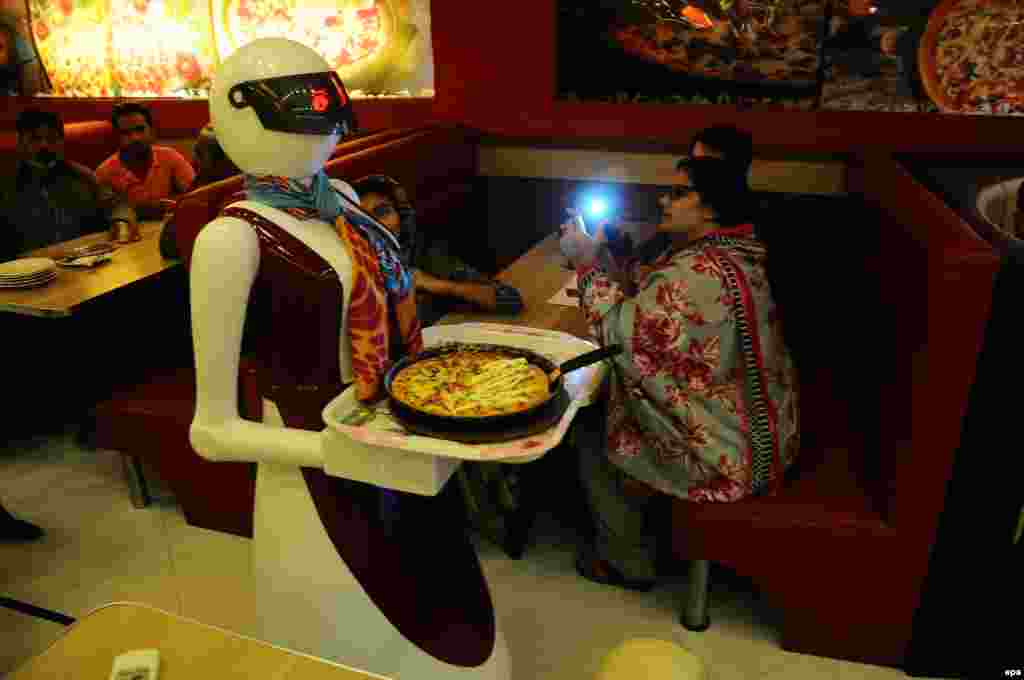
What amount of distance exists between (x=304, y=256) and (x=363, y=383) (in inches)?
9.1

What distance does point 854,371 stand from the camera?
2.91 meters

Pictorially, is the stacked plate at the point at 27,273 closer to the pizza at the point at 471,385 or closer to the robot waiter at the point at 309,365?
the robot waiter at the point at 309,365

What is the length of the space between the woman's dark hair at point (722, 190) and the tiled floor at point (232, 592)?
119 centimetres

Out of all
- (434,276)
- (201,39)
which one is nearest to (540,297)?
(434,276)

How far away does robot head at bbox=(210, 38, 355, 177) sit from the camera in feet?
4.07

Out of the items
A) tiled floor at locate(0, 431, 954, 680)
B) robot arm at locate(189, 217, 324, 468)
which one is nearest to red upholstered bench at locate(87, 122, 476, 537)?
tiled floor at locate(0, 431, 954, 680)

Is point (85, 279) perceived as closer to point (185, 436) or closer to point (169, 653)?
point (185, 436)

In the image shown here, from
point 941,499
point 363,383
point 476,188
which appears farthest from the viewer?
point 476,188

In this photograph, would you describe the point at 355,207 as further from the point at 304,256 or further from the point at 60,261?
the point at 60,261

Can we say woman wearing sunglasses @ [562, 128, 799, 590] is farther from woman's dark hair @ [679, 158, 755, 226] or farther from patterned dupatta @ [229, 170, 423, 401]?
patterned dupatta @ [229, 170, 423, 401]

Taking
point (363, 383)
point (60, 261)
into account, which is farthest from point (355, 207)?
point (60, 261)

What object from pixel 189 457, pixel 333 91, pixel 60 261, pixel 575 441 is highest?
pixel 333 91

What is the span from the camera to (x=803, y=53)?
3.24 m

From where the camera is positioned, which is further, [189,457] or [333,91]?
[189,457]
